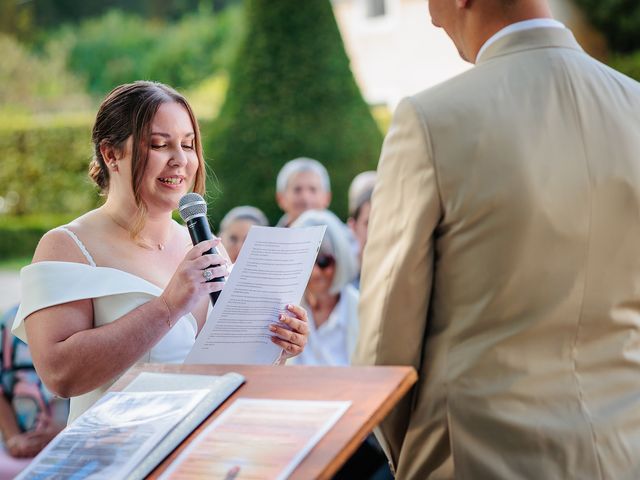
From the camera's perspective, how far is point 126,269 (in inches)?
120

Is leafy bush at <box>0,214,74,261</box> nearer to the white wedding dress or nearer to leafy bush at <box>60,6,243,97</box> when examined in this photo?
leafy bush at <box>60,6,243,97</box>

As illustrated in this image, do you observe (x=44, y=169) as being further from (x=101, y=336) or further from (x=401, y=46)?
(x=101, y=336)

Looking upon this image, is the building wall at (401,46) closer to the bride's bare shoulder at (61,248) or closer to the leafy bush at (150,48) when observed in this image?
the leafy bush at (150,48)

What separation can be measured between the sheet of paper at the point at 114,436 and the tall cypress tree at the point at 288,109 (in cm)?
1023

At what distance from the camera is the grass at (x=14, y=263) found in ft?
68.3

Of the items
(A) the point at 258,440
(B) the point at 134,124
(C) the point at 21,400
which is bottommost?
(C) the point at 21,400

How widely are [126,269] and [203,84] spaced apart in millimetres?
27813

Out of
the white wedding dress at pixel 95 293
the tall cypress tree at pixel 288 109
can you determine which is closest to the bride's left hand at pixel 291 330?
the white wedding dress at pixel 95 293

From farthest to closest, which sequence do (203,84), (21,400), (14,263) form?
1. (203,84)
2. (14,263)
3. (21,400)

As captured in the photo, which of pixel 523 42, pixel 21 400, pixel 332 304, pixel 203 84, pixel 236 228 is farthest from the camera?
pixel 203 84

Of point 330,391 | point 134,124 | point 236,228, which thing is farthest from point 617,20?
point 330,391

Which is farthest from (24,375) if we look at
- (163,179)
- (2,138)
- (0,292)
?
(2,138)

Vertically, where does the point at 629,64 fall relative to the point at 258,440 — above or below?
below

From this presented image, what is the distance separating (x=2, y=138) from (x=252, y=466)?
73.9 feet
